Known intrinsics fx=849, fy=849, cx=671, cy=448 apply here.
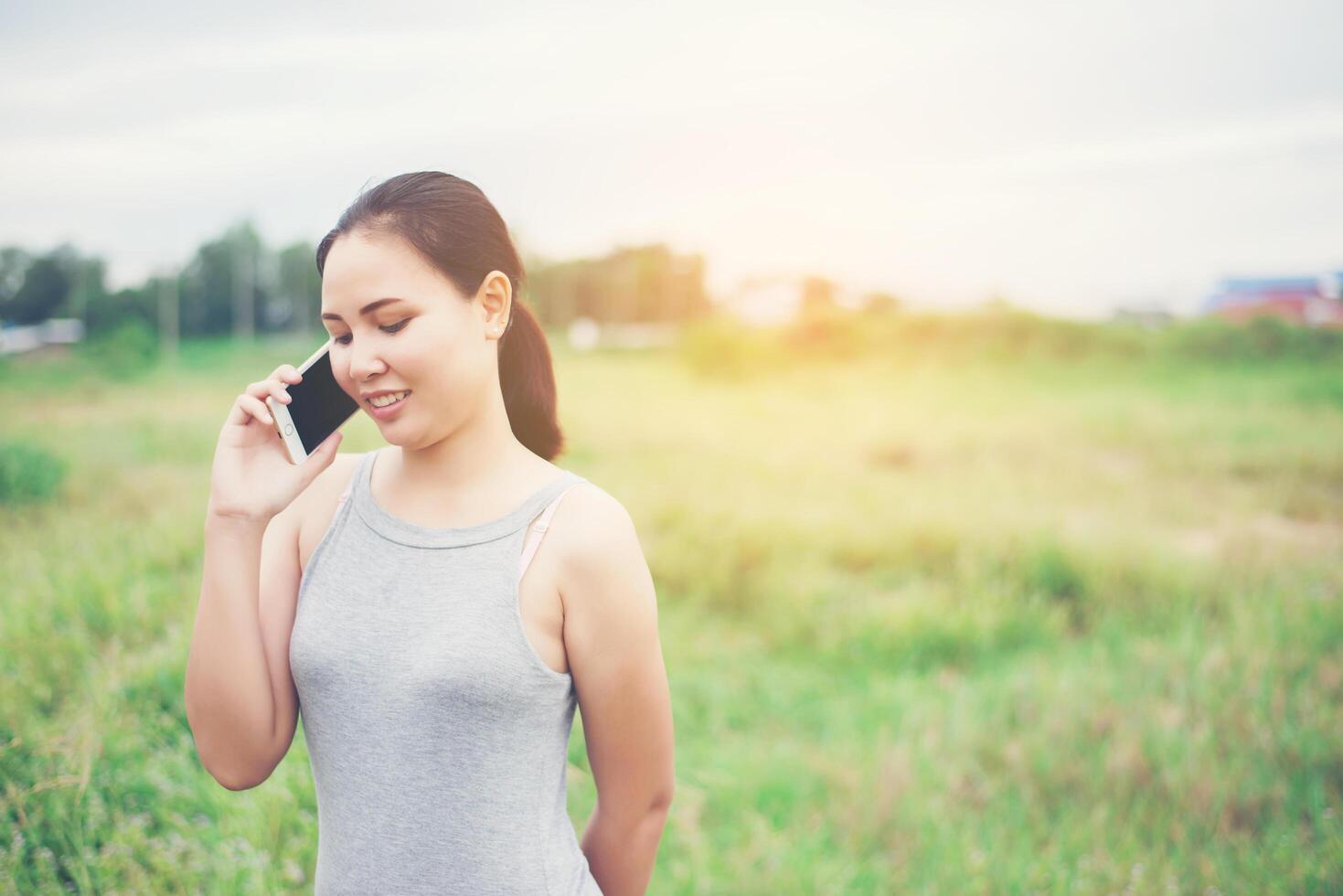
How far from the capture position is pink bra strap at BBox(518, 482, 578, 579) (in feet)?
4.25

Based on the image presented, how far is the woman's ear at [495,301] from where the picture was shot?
1372mm

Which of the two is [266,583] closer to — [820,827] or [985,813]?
[820,827]

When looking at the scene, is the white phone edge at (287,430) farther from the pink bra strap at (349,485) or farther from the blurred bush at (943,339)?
the blurred bush at (943,339)

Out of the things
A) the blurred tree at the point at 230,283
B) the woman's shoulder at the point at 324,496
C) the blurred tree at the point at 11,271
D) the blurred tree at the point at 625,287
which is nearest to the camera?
the woman's shoulder at the point at 324,496

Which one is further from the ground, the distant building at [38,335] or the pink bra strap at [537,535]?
the distant building at [38,335]

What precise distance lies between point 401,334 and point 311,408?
10.0 inches

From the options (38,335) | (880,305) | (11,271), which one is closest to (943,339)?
(880,305)

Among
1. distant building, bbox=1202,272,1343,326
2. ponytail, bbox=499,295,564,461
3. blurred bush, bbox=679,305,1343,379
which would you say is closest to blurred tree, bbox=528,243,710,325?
blurred bush, bbox=679,305,1343,379

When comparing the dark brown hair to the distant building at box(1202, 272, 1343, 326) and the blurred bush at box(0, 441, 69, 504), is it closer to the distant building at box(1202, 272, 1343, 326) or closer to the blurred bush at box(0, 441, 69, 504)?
the blurred bush at box(0, 441, 69, 504)

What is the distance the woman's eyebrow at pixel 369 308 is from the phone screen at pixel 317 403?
0.26ft

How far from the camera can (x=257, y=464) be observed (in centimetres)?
136

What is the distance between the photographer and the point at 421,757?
1289mm

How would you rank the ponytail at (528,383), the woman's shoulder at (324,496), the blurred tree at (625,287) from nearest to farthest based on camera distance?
the woman's shoulder at (324,496) < the ponytail at (528,383) < the blurred tree at (625,287)

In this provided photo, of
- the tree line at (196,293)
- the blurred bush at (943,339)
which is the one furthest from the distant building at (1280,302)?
the tree line at (196,293)
